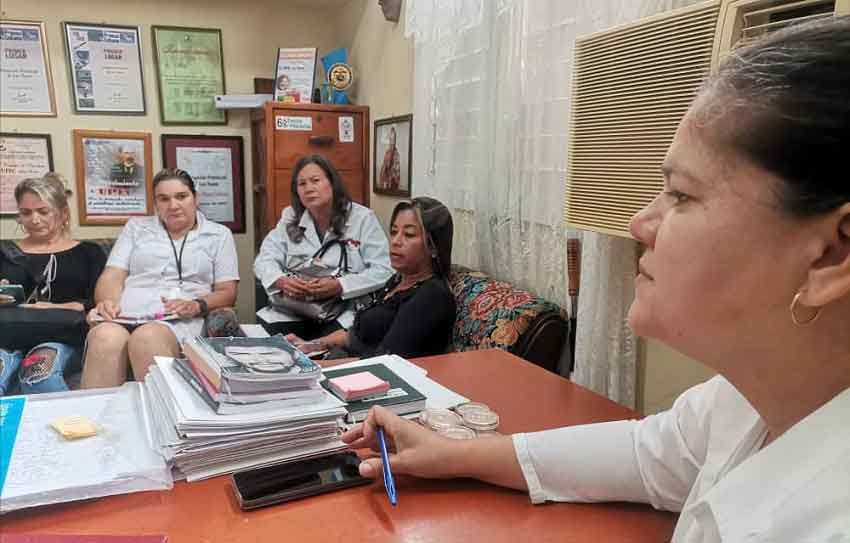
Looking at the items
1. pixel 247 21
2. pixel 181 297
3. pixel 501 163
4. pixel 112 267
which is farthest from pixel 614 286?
pixel 247 21

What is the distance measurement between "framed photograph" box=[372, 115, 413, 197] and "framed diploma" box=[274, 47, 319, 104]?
0.51m

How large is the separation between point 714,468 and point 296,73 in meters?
3.47

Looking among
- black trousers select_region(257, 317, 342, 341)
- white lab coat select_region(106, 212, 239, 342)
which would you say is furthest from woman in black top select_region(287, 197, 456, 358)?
white lab coat select_region(106, 212, 239, 342)

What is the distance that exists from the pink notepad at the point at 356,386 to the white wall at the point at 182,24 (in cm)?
324

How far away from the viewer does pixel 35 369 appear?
2.36m

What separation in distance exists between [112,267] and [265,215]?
1.09 metres

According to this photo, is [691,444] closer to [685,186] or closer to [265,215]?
[685,186]

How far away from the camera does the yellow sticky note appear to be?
927 mm

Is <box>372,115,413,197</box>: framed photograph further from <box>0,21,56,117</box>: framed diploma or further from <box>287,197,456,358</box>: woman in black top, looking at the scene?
<box>0,21,56,117</box>: framed diploma

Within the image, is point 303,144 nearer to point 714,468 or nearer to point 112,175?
point 112,175

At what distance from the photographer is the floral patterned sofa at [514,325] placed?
1.86 meters

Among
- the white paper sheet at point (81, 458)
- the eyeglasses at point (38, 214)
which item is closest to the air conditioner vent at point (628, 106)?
the white paper sheet at point (81, 458)

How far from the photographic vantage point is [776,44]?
55 centimetres

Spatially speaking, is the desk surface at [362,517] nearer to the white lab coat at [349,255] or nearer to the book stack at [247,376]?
the book stack at [247,376]
